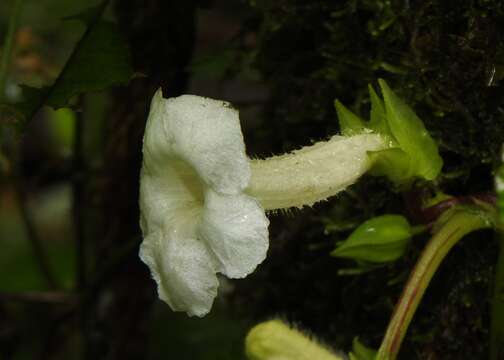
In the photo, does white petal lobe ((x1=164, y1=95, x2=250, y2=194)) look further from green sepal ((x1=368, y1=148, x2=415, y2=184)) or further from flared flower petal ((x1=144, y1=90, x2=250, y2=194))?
green sepal ((x1=368, y1=148, x2=415, y2=184))

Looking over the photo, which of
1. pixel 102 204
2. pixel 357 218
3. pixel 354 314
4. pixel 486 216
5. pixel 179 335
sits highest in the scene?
pixel 486 216

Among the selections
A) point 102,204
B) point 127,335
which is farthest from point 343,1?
point 127,335

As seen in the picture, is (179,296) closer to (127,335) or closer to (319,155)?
(319,155)

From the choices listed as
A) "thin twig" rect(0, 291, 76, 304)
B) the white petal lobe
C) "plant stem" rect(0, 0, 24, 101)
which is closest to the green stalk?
the white petal lobe

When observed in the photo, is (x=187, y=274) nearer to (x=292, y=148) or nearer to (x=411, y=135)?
(x=411, y=135)

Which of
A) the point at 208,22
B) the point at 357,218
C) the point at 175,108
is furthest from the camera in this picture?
the point at 208,22

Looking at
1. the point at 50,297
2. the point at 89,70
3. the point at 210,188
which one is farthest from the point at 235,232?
the point at 50,297
